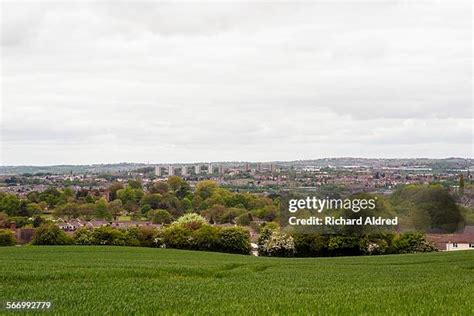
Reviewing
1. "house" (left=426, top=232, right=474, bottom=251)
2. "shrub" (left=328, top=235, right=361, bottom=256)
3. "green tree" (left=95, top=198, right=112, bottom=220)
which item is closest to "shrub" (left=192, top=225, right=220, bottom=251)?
"shrub" (left=328, top=235, right=361, bottom=256)

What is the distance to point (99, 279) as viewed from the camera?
2645 cm

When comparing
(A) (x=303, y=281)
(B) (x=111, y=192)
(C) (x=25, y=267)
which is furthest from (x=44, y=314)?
(B) (x=111, y=192)

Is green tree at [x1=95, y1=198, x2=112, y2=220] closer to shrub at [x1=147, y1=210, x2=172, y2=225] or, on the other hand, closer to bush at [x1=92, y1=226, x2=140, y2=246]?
shrub at [x1=147, y1=210, x2=172, y2=225]

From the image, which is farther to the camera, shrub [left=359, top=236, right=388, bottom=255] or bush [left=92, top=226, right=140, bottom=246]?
bush [left=92, top=226, right=140, bottom=246]

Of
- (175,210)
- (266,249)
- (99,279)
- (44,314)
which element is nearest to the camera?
(44,314)

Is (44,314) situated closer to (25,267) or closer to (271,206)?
(25,267)

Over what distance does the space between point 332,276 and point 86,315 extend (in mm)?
17189

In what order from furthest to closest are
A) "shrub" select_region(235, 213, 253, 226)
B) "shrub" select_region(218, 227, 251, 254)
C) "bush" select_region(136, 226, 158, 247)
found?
"shrub" select_region(235, 213, 253, 226) < "bush" select_region(136, 226, 158, 247) < "shrub" select_region(218, 227, 251, 254)

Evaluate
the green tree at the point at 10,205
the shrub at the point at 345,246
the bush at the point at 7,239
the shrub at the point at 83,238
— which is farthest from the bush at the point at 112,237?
the green tree at the point at 10,205

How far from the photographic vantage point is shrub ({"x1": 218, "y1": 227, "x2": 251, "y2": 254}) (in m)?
75.8

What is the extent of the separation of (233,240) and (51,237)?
23.8m

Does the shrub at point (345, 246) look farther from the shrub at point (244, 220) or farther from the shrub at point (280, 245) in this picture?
the shrub at point (244, 220)

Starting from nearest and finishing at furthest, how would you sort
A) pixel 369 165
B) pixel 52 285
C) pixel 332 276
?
pixel 52 285 < pixel 332 276 < pixel 369 165

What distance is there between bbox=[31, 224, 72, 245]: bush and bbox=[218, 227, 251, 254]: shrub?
19.8m
